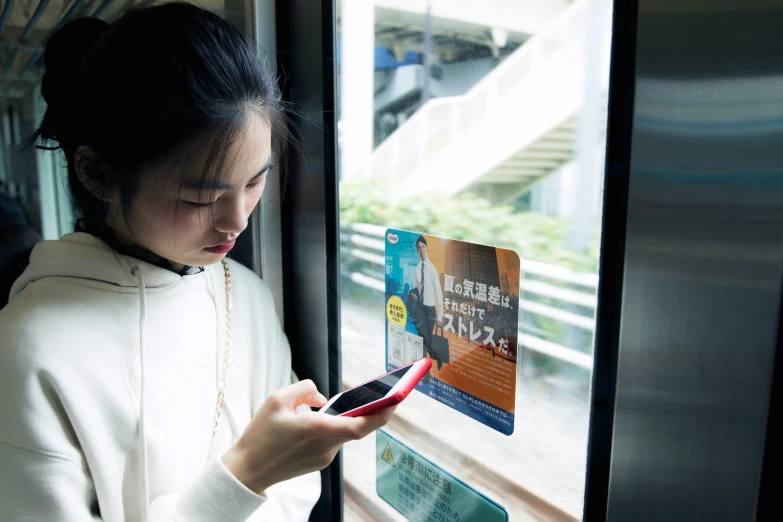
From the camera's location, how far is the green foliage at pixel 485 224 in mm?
684

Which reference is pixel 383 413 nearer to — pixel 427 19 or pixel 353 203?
pixel 353 203

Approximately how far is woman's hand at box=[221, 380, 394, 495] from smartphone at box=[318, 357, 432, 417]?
0.05ft

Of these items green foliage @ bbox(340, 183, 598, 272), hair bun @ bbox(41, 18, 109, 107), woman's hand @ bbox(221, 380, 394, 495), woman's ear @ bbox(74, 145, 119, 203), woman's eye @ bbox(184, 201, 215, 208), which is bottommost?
woman's hand @ bbox(221, 380, 394, 495)

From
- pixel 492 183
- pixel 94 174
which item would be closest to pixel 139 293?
pixel 94 174

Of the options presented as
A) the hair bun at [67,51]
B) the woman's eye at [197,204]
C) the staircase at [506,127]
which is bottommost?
the woman's eye at [197,204]

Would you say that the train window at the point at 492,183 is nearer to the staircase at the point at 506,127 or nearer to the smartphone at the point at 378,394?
the staircase at the point at 506,127

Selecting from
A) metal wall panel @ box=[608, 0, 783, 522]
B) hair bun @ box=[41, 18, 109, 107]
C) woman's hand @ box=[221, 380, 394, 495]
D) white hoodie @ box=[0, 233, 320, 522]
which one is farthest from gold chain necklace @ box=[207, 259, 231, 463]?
metal wall panel @ box=[608, 0, 783, 522]

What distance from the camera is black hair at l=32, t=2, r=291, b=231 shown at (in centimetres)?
68

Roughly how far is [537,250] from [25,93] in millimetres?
1849

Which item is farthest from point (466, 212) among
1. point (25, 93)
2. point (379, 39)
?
point (25, 93)

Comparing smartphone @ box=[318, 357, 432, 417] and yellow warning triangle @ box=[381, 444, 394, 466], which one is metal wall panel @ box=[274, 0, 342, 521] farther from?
smartphone @ box=[318, 357, 432, 417]

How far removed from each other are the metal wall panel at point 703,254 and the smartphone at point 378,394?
0.27m

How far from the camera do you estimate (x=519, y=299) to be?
73cm

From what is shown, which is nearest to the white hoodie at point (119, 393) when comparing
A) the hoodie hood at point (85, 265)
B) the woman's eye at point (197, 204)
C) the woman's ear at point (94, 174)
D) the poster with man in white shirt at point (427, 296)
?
the hoodie hood at point (85, 265)
